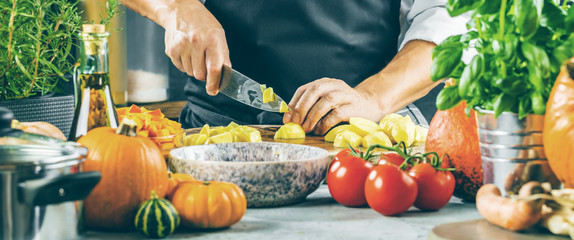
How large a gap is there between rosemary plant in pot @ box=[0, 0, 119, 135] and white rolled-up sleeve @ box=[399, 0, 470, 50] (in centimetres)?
118

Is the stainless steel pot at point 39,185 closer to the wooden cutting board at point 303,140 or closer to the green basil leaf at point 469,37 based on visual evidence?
the green basil leaf at point 469,37

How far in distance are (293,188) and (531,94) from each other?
1.40ft

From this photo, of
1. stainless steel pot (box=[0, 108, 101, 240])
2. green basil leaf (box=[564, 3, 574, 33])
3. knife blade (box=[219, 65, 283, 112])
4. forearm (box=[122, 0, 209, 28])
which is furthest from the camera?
forearm (box=[122, 0, 209, 28])

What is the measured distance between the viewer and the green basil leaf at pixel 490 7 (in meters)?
0.91

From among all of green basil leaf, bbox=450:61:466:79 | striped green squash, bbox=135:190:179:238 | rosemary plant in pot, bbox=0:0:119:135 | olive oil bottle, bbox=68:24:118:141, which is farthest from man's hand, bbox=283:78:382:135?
striped green squash, bbox=135:190:179:238

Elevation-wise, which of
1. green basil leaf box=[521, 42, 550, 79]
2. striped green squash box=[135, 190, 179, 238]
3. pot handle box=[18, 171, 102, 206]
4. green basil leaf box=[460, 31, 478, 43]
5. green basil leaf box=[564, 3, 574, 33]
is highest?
green basil leaf box=[564, 3, 574, 33]

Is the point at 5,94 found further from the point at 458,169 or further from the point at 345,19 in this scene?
the point at 345,19

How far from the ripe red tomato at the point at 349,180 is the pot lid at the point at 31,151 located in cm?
46

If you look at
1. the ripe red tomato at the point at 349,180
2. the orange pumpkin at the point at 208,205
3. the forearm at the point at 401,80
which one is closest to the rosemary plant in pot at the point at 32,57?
the orange pumpkin at the point at 208,205

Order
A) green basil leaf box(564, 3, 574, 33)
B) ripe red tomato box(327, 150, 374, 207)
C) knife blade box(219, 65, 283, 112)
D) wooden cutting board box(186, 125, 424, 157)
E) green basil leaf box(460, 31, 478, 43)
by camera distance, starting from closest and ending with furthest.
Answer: green basil leaf box(564, 3, 574, 33) < green basil leaf box(460, 31, 478, 43) < ripe red tomato box(327, 150, 374, 207) < wooden cutting board box(186, 125, 424, 157) < knife blade box(219, 65, 283, 112)

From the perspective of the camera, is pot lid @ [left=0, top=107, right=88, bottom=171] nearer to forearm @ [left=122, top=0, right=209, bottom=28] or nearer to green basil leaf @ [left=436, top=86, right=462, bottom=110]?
green basil leaf @ [left=436, top=86, right=462, bottom=110]

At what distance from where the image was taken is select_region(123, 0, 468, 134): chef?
2207 millimetres

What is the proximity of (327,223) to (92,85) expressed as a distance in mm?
487

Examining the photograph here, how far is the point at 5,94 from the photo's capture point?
4.53 ft
